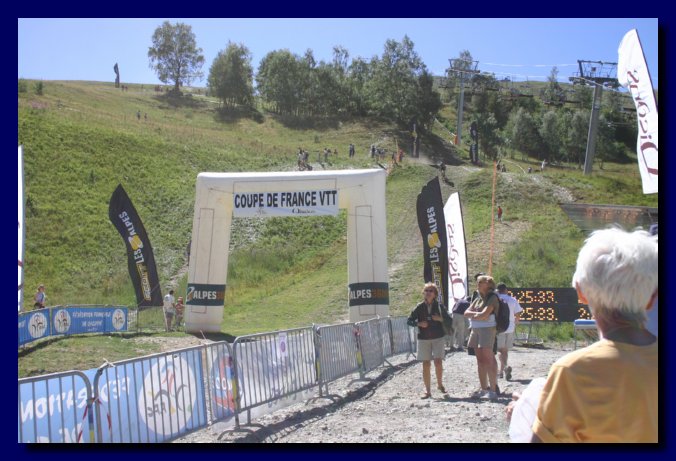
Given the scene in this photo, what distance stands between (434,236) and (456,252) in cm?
118

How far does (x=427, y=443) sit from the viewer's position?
22.3ft

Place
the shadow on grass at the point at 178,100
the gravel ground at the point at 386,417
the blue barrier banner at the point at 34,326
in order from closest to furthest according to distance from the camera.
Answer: the gravel ground at the point at 386,417 < the blue barrier banner at the point at 34,326 < the shadow on grass at the point at 178,100

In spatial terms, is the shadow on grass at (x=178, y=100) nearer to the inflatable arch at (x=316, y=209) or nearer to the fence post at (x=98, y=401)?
the inflatable arch at (x=316, y=209)

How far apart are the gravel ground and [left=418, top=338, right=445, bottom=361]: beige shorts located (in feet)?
1.86

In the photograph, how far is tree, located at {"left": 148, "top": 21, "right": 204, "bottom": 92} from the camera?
63531mm

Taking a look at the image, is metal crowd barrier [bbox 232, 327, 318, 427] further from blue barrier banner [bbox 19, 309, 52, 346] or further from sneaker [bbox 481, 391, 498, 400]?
blue barrier banner [bbox 19, 309, 52, 346]

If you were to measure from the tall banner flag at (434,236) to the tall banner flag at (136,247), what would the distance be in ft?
Answer: 29.5

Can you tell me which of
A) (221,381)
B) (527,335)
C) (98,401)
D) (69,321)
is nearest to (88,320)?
(69,321)

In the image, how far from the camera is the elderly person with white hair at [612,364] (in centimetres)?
254

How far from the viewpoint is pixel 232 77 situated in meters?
79.9

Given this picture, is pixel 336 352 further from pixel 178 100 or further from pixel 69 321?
pixel 178 100

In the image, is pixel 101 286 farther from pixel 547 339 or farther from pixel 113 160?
pixel 547 339

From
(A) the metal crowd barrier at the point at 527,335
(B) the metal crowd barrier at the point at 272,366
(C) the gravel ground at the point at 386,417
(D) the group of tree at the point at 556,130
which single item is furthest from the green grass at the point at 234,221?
(D) the group of tree at the point at 556,130

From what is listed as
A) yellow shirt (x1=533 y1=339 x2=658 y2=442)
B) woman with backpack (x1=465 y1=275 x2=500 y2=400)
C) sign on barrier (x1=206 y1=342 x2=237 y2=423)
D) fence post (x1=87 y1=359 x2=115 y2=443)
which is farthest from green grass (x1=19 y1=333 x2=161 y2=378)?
yellow shirt (x1=533 y1=339 x2=658 y2=442)
